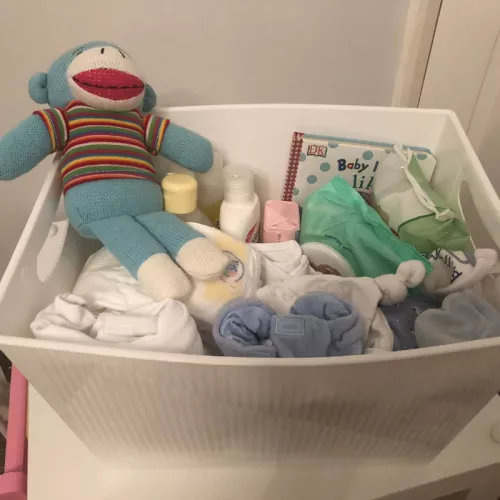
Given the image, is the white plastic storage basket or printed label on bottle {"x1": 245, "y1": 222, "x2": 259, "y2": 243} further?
printed label on bottle {"x1": 245, "y1": 222, "x2": 259, "y2": 243}

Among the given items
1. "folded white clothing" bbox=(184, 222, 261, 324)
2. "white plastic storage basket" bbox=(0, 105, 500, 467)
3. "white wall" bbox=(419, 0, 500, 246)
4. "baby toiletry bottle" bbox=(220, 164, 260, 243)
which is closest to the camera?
"white plastic storage basket" bbox=(0, 105, 500, 467)

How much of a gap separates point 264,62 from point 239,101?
7cm

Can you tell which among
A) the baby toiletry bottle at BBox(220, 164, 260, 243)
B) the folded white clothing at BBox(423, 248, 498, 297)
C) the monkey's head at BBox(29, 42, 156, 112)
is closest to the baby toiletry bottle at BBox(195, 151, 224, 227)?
the baby toiletry bottle at BBox(220, 164, 260, 243)

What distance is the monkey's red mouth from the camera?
1.70ft

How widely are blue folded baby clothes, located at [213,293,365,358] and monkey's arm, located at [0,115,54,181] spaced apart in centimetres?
26

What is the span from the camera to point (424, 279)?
55cm

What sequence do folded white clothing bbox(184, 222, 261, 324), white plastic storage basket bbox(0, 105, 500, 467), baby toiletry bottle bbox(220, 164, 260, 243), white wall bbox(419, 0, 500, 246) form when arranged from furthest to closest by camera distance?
1. white wall bbox(419, 0, 500, 246)
2. baby toiletry bottle bbox(220, 164, 260, 243)
3. folded white clothing bbox(184, 222, 261, 324)
4. white plastic storage basket bbox(0, 105, 500, 467)

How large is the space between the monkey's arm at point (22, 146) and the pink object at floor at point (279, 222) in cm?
27

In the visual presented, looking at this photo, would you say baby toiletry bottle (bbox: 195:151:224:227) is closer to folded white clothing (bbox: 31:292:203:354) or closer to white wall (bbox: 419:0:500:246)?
folded white clothing (bbox: 31:292:203:354)

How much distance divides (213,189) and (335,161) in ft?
0.53

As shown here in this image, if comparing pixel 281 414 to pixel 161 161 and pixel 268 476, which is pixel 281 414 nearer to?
pixel 268 476

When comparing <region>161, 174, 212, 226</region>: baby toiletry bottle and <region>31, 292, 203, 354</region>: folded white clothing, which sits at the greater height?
<region>161, 174, 212, 226</region>: baby toiletry bottle

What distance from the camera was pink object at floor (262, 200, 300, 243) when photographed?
63cm

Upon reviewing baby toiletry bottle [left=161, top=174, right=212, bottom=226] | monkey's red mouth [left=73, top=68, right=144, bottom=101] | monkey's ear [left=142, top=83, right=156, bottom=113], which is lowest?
baby toiletry bottle [left=161, top=174, right=212, bottom=226]
